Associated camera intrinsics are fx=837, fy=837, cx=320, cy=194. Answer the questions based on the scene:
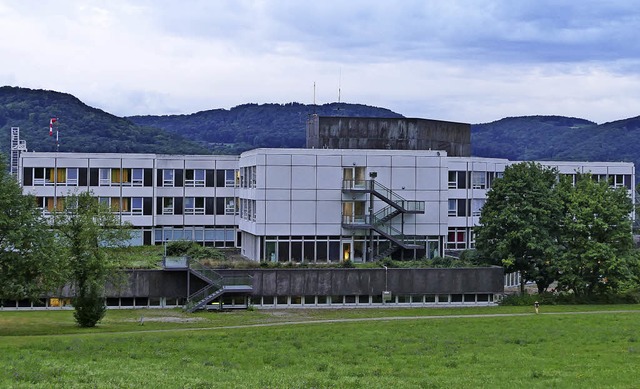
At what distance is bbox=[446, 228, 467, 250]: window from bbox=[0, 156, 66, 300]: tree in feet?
144

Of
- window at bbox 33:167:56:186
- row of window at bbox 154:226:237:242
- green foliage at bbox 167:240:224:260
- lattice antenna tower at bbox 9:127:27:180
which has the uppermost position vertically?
lattice antenna tower at bbox 9:127:27:180

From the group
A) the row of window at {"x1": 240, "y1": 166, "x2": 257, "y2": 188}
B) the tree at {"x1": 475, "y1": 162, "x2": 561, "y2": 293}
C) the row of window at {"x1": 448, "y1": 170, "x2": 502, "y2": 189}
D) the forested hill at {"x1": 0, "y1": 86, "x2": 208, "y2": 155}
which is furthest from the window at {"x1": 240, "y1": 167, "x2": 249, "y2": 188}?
the forested hill at {"x1": 0, "y1": 86, "x2": 208, "y2": 155}

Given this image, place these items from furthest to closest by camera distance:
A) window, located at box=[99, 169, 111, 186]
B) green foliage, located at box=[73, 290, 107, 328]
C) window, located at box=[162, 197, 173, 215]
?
1. window, located at box=[162, 197, 173, 215]
2. window, located at box=[99, 169, 111, 186]
3. green foliage, located at box=[73, 290, 107, 328]

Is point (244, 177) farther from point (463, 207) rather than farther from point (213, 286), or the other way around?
point (463, 207)

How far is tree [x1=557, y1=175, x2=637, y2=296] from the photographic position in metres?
56.6

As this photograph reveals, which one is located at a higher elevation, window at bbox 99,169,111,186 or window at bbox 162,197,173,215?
window at bbox 99,169,111,186

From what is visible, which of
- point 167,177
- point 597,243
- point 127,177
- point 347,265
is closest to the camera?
point 597,243

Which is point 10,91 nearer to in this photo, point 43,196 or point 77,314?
point 43,196

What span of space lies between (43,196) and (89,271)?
1309 inches

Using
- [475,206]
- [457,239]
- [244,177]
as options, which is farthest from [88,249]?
[475,206]

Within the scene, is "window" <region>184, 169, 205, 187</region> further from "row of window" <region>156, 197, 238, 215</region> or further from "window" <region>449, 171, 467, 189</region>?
"window" <region>449, 171, 467, 189</region>

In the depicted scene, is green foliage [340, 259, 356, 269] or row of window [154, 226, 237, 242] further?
row of window [154, 226, 237, 242]

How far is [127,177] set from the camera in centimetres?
7938

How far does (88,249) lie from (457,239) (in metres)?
42.2
